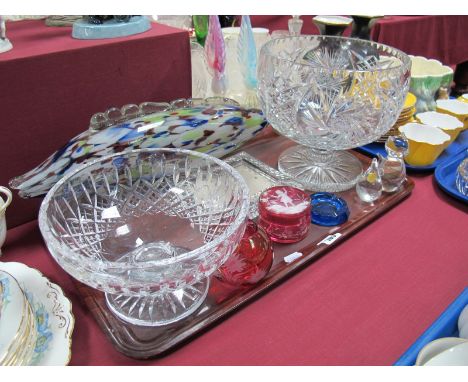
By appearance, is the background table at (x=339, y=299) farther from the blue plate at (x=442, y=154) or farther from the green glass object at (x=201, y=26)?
the green glass object at (x=201, y=26)

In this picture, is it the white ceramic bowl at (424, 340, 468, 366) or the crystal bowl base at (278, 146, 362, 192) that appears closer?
the white ceramic bowl at (424, 340, 468, 366)

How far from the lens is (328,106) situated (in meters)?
0.51

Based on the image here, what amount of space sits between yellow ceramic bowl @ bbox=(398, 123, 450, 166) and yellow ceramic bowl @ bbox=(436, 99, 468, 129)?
11cm

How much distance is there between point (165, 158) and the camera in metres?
0.47

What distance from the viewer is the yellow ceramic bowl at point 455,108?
28.0 inches

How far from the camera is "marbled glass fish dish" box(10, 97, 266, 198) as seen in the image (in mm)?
428

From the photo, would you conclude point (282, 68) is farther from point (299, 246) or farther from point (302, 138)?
point (299, 246)

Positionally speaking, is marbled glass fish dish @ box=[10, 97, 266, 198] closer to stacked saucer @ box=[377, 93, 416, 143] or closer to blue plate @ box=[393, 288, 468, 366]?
stacked saucer @ box=[377, 93, 416, 143]

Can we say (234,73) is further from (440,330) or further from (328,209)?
(440,330)

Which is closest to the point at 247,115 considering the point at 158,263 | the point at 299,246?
the point at 299,246

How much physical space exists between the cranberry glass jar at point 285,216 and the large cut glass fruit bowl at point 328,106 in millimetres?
98

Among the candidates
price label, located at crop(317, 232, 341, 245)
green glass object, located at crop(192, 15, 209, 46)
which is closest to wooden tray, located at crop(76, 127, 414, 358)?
price label, located at crop(317, 232, 341, 245)

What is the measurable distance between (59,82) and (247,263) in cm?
33

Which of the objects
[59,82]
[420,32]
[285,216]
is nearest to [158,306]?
[285,216]
